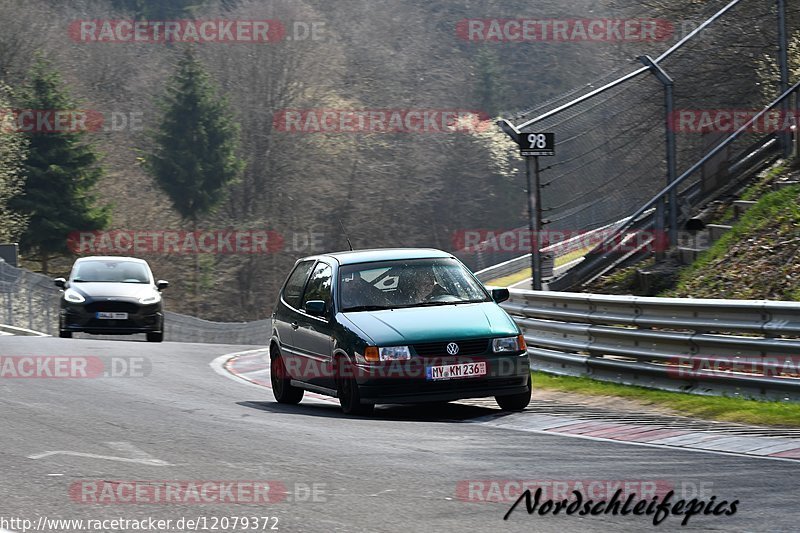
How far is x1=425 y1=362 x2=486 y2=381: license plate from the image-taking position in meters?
11.4

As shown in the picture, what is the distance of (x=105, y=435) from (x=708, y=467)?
16.0ft

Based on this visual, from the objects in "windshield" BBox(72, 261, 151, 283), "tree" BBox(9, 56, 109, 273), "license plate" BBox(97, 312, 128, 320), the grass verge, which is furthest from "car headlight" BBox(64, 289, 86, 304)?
"tree" BBox(9, 56, 109, 273)

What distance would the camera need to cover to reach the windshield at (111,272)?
24938 mm

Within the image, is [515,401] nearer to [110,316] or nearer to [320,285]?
[320,285]

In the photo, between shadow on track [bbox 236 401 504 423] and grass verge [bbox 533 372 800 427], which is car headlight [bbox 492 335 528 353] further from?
grass verge [bbox 533 372 800 427]

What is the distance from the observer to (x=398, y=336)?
1152cm

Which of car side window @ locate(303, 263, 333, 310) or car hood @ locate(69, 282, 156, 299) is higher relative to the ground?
car side window @ locate(303, 263, 333, 310)

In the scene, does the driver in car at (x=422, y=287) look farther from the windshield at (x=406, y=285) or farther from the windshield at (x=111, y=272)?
the windshield at (x=111, y=272)

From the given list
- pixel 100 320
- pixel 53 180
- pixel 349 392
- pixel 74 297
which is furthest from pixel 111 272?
pixel 53 180

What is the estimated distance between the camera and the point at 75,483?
318 inches

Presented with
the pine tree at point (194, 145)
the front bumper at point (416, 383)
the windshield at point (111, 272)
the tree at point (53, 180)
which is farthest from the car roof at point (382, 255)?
the pine tree at point (194, 145)

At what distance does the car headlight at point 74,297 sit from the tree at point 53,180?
38078 mm

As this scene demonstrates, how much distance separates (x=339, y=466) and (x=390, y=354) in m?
2.96

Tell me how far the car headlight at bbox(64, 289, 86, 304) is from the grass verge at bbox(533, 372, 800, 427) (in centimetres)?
1216
